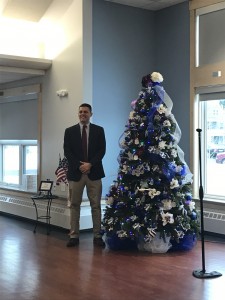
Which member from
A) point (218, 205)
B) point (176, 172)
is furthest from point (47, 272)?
point (218, 205)

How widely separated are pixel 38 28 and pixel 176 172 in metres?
3.29

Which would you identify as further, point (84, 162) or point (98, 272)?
point (84, 162)

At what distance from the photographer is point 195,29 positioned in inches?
246

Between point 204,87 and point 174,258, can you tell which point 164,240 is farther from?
point 204,87

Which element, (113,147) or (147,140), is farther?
(113,147)

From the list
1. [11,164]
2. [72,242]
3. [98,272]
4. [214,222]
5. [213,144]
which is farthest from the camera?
[11,164]

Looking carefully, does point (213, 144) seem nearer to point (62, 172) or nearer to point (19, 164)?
point (62, 172)

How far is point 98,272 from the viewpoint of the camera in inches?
174

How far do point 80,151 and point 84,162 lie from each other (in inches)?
5.6

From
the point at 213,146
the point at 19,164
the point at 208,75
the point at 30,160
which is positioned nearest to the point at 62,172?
the point at 30,160

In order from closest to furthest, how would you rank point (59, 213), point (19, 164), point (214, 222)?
point (214, 222) → point (59, 213) → point (19, 164)

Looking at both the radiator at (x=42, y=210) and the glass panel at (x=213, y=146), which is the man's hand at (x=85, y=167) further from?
the glass panel at (x=213, y=146)

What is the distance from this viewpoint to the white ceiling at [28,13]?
6434 millimetres

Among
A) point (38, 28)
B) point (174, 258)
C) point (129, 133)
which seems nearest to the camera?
point (174, 258)
